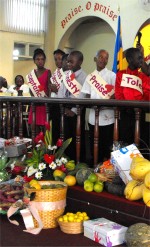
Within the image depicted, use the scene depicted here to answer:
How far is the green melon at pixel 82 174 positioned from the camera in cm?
319

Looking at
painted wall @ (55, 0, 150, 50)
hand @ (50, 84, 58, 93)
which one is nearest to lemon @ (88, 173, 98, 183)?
hand @ (50, 84, 58, 93)

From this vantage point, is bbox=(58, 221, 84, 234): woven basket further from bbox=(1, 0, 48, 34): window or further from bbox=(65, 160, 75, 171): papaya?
bbox=(1, 0, 48, 34): window

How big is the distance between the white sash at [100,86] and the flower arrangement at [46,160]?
562mm

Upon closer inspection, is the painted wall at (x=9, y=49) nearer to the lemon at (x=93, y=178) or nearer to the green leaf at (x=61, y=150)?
the green leaf at (x=61, y=150)

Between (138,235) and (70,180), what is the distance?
901mm

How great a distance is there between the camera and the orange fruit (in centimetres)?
324

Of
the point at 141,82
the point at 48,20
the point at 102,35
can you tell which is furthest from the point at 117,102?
the point at 48,20

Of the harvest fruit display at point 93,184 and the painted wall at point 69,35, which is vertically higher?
the painted wall at point 69,35

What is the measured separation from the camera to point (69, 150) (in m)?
3.92

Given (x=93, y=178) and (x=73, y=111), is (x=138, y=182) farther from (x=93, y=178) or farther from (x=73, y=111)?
(x=73, y=111)

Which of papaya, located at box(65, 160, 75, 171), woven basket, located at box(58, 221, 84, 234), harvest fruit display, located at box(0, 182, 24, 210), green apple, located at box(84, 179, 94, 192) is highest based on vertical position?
papaya, located at box(65, 160, 75, 171)

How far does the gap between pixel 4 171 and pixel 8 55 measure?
5.77 metres

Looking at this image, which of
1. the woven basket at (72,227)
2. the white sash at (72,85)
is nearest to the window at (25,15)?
the white sash at (72,85)

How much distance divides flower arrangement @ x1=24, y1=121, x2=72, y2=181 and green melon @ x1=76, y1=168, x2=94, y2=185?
0.62 feet
